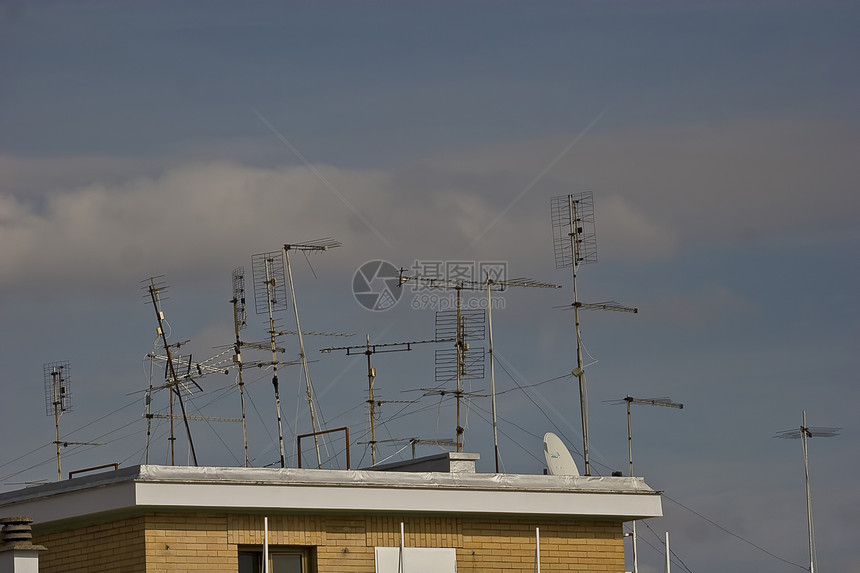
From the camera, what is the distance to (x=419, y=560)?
89.0 feet

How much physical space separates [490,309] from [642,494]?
739 cm

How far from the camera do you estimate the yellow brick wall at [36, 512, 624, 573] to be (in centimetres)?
Result: 2517

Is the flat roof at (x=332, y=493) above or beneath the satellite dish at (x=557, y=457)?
beneath

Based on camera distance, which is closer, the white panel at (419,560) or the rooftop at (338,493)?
the rooftop at (338,493)

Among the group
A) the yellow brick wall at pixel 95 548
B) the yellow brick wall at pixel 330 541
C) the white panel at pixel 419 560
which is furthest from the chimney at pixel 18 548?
the white panel at pixel 419 560

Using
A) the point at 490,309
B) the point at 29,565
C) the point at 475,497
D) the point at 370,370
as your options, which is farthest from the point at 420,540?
the point at 370,370

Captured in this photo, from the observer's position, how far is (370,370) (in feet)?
135

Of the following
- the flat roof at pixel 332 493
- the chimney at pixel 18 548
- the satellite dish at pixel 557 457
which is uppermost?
the satellite dish at pixel 557 457

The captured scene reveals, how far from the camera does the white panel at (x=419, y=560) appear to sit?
26.8 m

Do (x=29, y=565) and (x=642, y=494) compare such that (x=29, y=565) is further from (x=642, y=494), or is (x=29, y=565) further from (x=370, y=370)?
(x=370, y=370)

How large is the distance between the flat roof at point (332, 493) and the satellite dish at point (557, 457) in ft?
6.72

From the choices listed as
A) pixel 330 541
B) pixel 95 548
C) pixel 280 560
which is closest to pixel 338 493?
pixel 330 541

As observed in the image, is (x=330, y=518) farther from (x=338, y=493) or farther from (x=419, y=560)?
(x=419, y=560)

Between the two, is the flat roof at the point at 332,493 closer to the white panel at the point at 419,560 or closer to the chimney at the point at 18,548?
the white panel at the point at 419,560
